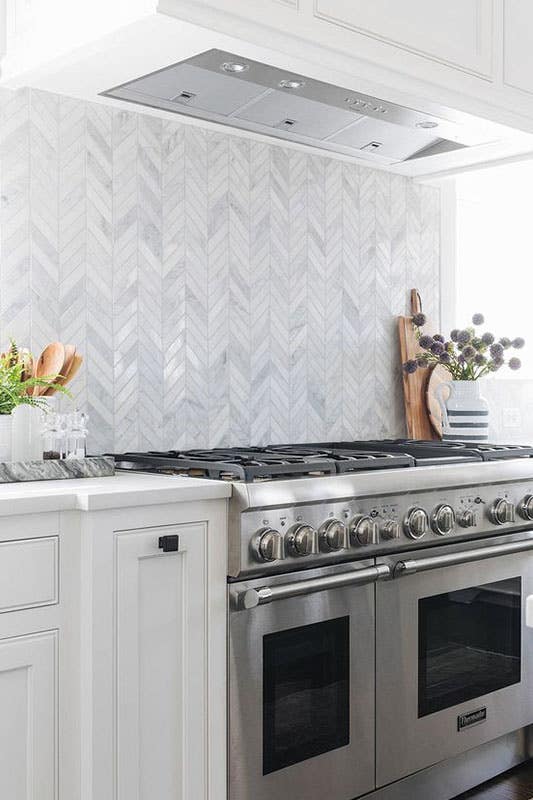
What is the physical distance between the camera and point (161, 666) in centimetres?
193

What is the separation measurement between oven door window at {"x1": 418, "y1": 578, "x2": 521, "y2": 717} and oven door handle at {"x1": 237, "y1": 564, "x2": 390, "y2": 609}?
0.22 m

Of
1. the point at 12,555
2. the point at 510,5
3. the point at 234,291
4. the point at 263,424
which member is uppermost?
the point at 510,5

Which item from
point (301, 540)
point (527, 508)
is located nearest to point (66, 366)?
point (301, 540)

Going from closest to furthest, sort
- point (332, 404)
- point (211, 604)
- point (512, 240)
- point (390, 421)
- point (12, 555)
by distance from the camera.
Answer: point (12, 555) → point (211, 604) → point (332, 404) → point (390, 421) → point (512, 240)

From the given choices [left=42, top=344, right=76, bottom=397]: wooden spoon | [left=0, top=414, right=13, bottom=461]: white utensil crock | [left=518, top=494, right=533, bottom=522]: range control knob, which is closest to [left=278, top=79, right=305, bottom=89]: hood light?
[left=42, top=344, right=76, bottom=397]: wooden spoon

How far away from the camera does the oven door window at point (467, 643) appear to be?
2.44 meters

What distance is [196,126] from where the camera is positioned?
2.77 metres

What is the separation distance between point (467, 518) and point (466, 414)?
780 mm

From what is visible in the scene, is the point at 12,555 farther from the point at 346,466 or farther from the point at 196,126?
the point at 196,126

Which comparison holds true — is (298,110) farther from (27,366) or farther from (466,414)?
(466,414)

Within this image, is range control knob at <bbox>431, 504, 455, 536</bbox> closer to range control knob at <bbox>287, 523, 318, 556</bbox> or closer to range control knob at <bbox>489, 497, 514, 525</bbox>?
range control knob at <bbox>489, 497, 514, 525</bbox>

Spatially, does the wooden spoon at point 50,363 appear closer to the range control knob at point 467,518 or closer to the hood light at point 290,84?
the hood light at point 290,84

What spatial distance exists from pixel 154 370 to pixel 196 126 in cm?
73

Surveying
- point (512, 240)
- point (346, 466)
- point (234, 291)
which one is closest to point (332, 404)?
point (234, 291)
